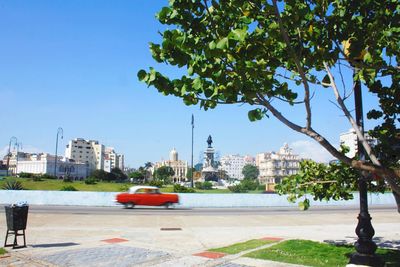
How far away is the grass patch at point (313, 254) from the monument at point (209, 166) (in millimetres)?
105468

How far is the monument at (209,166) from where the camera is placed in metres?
118

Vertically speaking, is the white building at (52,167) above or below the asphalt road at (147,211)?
above

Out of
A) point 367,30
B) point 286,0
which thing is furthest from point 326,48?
point 286,0

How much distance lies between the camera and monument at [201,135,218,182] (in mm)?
117500

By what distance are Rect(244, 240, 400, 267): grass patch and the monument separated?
346 ft

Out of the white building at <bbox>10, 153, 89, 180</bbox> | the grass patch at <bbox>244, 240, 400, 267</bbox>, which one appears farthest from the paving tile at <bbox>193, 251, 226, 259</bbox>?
the white building at <bbox>10, 153, 89, 180</bbox>

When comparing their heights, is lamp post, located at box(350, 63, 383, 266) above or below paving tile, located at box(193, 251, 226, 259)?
above

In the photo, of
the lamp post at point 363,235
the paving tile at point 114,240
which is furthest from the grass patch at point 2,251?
the lamp post at point 363,235

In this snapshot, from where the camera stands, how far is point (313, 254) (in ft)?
34.7

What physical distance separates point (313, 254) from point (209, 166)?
109963mm

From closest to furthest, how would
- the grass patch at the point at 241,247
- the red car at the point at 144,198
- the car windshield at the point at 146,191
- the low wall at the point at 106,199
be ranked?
the grass patch at the point at 241,247 → the red car at the point at 144,198 → the car windshield at the point at 146,191 → the low wall at the point at 106,199

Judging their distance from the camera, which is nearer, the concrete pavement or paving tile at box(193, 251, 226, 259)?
the concrete pavement

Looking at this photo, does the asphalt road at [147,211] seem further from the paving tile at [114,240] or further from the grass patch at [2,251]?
the grass patch at [2,251]

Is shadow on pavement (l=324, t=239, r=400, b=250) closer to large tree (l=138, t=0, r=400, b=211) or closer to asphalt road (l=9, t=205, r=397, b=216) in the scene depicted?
large tree (l=138, t=0, r=400, b=211)
